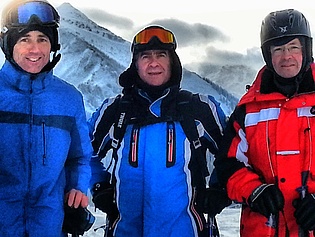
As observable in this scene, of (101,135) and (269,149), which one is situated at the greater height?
(101,135)

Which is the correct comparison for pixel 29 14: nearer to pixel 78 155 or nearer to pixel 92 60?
pixel 78 155

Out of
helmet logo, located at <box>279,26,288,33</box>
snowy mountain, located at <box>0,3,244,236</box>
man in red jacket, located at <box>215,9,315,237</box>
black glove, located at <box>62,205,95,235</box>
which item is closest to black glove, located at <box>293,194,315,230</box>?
man in red jacket, located at <box>215,9,315,237</box>

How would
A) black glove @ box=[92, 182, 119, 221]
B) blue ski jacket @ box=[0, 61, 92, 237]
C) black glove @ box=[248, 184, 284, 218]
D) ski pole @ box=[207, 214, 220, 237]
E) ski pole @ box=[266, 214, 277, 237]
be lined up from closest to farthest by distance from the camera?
1. blue ski jacket @ box=[0, 61, 92, 237]
2. black glove @ box=[248, 184, 284, 218]
3. ski pole @ box=[266, 214, 277, 237]
4. ski pole @ box=[207, 214, 220, 237]
5. black glove @ box=[92, 182, 119, 221]

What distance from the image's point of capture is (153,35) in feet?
10.9

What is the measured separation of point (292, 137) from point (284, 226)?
1.54 feet

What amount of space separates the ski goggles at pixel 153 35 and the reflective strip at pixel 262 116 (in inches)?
35.0

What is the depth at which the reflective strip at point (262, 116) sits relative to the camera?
2.68 meters

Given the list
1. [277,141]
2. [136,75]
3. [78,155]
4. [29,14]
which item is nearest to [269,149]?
[277,141]

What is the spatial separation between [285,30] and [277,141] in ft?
2.16

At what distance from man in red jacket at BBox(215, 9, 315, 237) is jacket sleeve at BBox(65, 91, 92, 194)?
773 millimetres

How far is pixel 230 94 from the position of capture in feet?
28.0

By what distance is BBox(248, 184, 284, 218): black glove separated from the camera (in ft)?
8.24

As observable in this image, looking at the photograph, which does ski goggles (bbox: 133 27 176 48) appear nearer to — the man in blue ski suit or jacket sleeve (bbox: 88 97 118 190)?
the man in blue ski suit

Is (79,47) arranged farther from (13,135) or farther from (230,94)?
(13,135)
